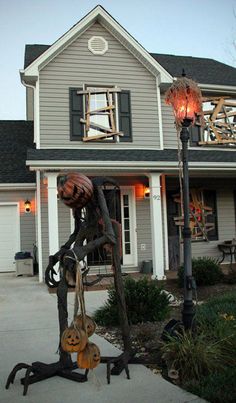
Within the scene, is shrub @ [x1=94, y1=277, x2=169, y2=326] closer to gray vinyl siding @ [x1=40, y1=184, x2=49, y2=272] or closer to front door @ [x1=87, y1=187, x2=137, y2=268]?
gray vinyl siding @ [x1=40, y1=184, x2=49, y2=272]

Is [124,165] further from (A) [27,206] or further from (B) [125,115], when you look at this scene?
(A) [27,206]

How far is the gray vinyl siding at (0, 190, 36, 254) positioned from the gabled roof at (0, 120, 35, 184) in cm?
45

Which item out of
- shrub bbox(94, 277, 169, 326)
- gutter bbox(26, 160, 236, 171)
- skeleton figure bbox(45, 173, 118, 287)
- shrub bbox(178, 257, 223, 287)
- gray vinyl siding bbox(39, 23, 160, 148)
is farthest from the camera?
gray vinyl siding bbox(39, 23, 160, 148)

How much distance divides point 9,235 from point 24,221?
659 mm

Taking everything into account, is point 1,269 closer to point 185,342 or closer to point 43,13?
point 43,13

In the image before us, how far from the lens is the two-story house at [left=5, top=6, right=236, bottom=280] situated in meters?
10.1

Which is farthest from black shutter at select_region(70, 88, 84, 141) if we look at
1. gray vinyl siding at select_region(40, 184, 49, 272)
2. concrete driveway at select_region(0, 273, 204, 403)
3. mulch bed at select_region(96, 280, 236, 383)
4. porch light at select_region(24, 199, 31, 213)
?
mulch bed at select_region(96, 280, 236, 383)

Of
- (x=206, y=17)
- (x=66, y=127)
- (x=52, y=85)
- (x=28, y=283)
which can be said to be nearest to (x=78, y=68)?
(x=52, y=85)

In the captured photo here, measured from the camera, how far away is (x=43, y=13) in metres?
11.4

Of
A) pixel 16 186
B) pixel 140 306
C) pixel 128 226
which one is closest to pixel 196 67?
pixel 128 226

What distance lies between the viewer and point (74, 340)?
3.37m

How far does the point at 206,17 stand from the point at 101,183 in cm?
895

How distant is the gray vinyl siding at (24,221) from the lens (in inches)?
496

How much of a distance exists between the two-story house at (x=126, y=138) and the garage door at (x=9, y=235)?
6.43ft
